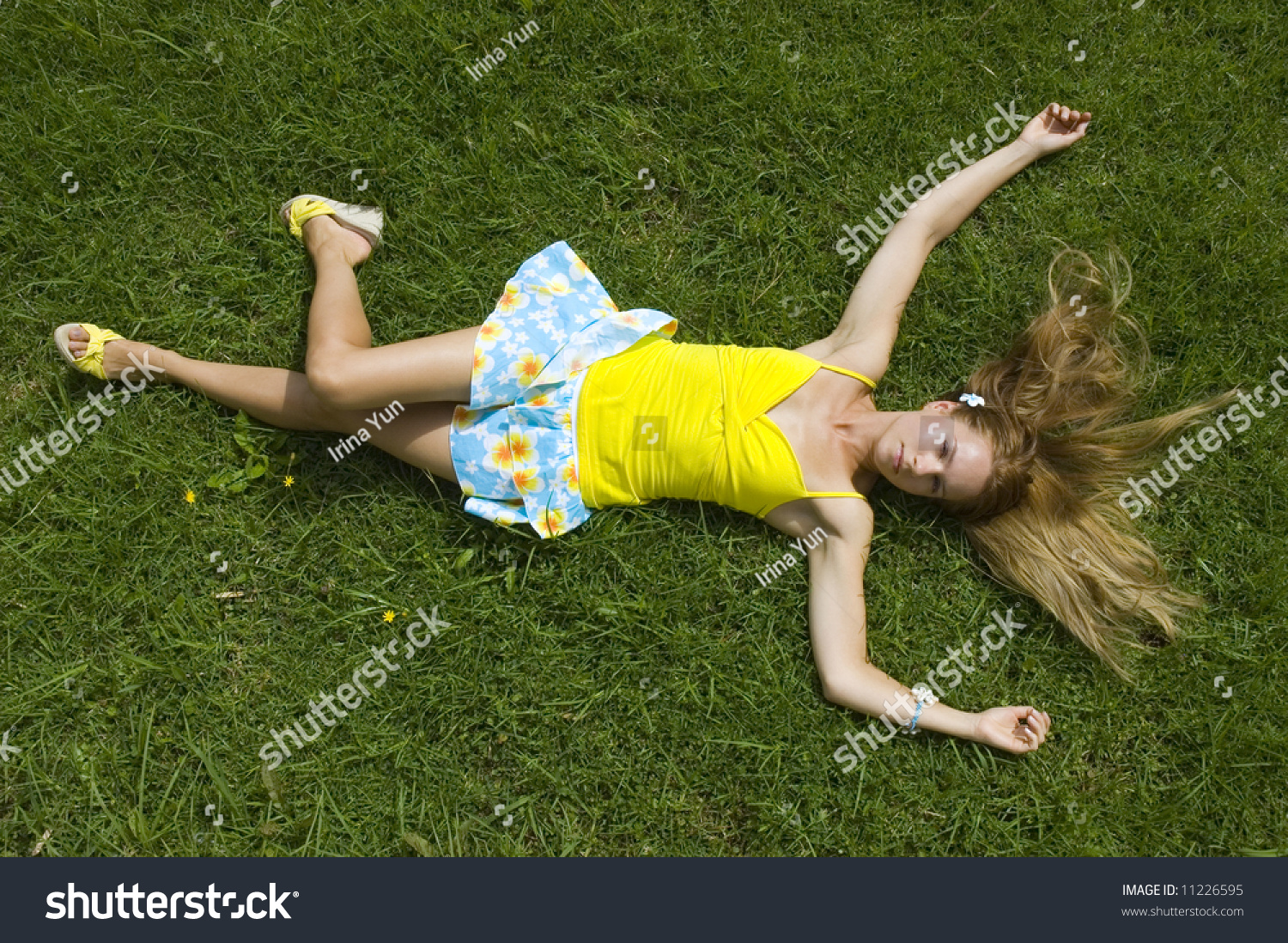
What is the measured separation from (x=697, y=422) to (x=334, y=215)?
1943 millimetres

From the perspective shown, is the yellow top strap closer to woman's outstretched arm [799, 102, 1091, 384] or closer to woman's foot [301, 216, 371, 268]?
woman's outstretched arm [799, 102, 1091, 384]

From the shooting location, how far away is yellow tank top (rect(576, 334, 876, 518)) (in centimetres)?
358

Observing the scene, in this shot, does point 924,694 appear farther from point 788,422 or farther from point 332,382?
point 332,382

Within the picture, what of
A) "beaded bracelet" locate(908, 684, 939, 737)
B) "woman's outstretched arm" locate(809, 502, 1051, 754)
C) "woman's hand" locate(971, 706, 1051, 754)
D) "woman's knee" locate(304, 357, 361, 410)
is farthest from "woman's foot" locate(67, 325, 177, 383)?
"woman's hand" locate(971, 706, 1051, 754)

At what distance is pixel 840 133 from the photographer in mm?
4086

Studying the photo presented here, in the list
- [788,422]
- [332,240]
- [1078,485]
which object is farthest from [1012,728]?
[332,240]

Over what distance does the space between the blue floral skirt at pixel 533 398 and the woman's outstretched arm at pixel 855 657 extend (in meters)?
1.12

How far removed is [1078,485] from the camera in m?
3.86

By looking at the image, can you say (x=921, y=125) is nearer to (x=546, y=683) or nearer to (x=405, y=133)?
(x=405, y=133)

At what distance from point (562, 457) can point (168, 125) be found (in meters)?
2.50

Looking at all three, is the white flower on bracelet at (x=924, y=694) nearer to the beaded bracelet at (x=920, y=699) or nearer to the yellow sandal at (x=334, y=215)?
the beaded bracelet at (x=920, y=699)

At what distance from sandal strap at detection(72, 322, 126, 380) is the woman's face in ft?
11.3

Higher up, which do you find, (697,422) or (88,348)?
(88,348)

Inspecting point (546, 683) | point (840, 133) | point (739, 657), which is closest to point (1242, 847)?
point (739, 657)
